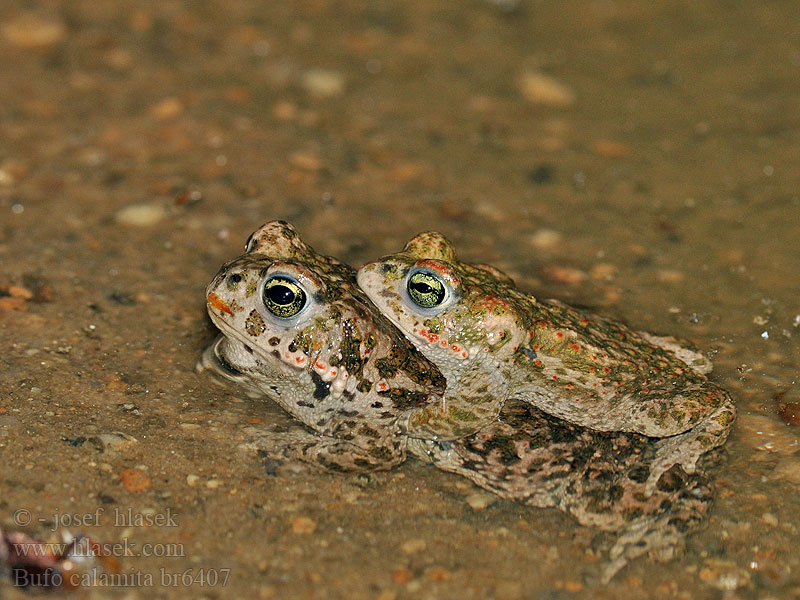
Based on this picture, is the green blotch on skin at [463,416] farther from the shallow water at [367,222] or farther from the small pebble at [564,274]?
the small pebble at [564,274]

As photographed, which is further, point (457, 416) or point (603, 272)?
point (603, 272)

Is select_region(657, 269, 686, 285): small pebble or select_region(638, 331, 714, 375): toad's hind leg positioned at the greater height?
select_region(638, 331, 714, 375): toad's hind leg

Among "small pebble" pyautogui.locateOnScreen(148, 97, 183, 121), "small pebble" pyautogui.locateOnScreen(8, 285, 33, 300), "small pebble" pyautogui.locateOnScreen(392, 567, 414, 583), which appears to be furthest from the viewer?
"small pebble" pyautogui.locateOnScreen(148, 97, 183, 121)

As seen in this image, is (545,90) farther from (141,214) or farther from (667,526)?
(667,526)

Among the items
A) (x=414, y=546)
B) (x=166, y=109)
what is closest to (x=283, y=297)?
(x=414, y=546)

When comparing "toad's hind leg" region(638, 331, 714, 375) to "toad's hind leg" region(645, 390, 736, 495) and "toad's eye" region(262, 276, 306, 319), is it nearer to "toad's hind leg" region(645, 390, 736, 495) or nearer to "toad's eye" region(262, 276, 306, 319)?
"toad's hind leg" region(645, 390, 736, 495)

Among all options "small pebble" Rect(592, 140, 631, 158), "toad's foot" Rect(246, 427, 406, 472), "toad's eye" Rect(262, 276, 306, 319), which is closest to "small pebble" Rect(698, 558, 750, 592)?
"toad's foot" Rect(246, 427, 406, 472)

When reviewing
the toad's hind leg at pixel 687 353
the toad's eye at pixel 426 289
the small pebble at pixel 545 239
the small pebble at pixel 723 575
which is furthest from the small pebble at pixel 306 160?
the small pebble at pixel 723 575
